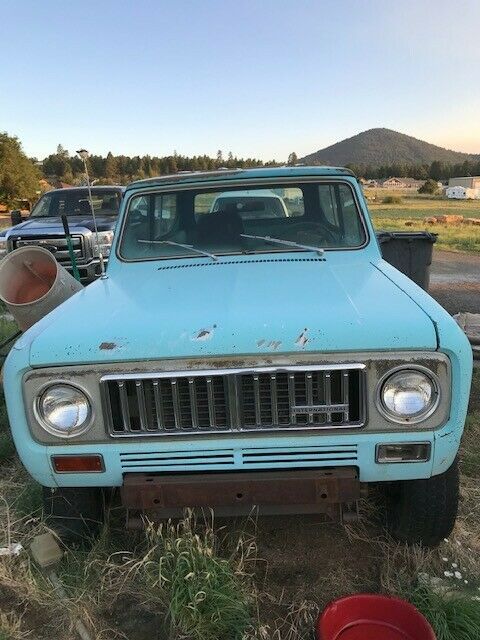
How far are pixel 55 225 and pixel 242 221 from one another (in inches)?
231

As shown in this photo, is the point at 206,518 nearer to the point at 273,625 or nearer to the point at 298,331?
the point at 273,625

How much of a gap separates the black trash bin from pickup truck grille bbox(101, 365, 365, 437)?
341 cm

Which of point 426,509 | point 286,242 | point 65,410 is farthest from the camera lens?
point 286,242

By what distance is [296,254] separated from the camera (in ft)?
10.7

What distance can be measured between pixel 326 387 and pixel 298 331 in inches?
9.1

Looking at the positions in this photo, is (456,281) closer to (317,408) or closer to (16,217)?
(16,217)

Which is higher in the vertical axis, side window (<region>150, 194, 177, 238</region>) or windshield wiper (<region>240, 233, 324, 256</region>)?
side window (<region>150, 194, 177, 238</region>)

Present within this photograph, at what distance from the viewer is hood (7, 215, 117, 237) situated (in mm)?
8414

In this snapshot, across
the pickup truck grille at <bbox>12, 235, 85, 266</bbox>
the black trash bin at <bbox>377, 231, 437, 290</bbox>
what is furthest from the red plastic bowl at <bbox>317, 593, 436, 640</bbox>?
the pickup truck grille at <bbox>12, 235, 85, 266</bbox>

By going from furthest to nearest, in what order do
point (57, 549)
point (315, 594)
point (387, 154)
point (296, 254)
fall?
point (387, 154) → point (296, 254) → point (57, 549) → point (315, 594)

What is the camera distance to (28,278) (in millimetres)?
5137

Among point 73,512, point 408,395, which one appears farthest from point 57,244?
point 408,395

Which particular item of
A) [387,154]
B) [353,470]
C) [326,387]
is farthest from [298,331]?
[387,154]

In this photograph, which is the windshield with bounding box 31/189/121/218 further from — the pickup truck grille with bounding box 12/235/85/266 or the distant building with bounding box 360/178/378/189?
the distant building with bounding box 360/178/378/189
